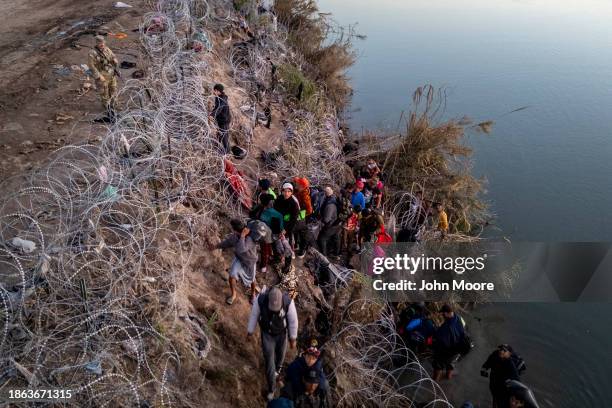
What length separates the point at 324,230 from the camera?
7.20 meters

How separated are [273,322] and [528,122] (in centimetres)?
1296

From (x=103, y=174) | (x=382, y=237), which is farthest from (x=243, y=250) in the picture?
(x=382, y=237)

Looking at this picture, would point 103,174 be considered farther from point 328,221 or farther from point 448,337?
point 448,337

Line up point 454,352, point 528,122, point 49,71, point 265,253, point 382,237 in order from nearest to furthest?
point 454,352
point 265,253
point 382,237
point 49,71
point 528,122

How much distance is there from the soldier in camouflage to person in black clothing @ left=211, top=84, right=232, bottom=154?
1668mm

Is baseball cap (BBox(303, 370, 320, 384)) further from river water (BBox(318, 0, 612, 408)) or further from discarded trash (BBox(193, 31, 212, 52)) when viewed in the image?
discarded trash (BBox(193, 31, 212, 52))

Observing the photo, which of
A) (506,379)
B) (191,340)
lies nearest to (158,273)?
(191,340)

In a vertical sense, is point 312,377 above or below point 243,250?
below

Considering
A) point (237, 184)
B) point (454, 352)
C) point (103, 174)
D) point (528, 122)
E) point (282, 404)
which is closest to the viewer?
point (282, 404)

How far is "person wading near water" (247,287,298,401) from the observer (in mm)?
4617

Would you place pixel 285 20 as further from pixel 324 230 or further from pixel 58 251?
pixel 58 251

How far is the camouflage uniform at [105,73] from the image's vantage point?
7.24 m

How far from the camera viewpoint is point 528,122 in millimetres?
14297

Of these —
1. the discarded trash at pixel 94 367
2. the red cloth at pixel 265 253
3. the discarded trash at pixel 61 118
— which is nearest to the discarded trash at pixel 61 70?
the discarded trash at pixel 61 118
